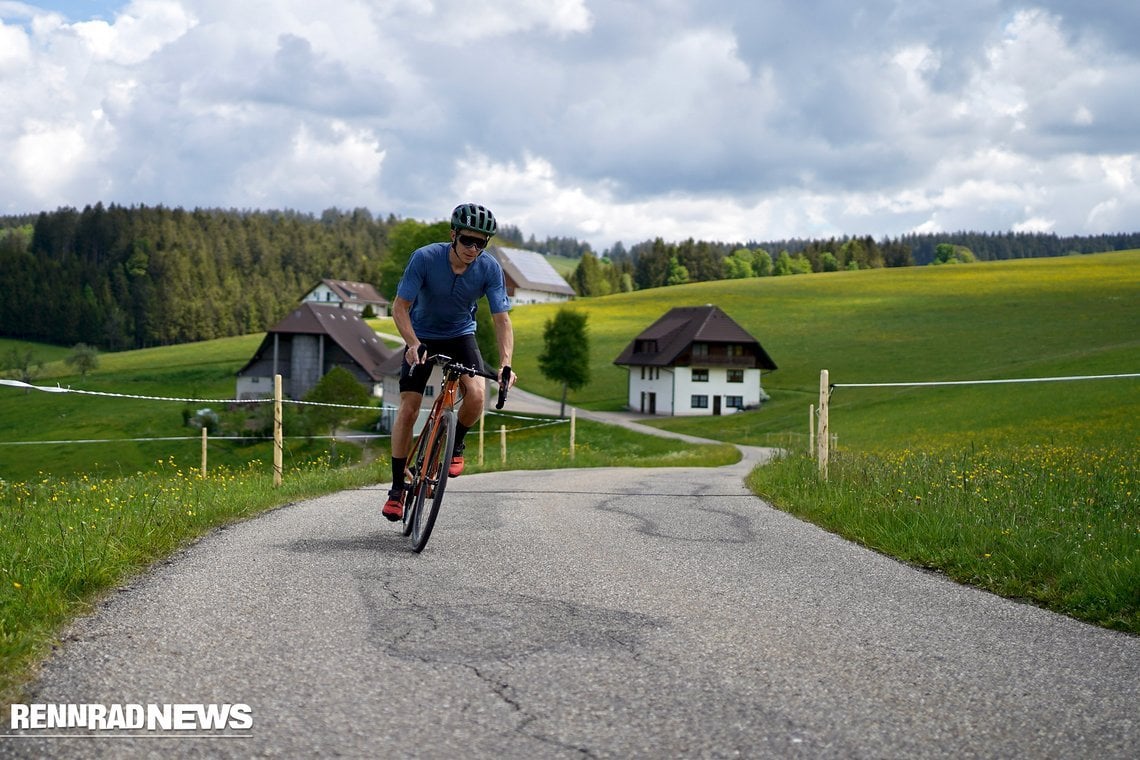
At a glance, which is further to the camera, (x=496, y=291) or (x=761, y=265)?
(x=761, y=265)

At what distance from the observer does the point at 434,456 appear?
773 centimetres

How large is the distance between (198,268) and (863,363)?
10993 cm

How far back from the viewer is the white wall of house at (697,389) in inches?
3086

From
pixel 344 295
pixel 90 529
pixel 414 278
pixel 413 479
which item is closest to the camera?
pixel 90 529

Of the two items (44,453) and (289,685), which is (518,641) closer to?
(289,685)

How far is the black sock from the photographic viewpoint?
8.02 m

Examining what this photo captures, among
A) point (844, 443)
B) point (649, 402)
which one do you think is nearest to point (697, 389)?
point (649, 402)

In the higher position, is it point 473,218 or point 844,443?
point 473,218

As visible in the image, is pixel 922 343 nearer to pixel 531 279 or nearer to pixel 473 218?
pixel 473 218

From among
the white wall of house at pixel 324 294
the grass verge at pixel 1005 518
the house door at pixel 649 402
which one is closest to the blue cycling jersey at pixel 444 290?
the grass verge at pixel 1005 518

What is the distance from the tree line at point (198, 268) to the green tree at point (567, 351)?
3580 cm

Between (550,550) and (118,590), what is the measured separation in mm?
2888

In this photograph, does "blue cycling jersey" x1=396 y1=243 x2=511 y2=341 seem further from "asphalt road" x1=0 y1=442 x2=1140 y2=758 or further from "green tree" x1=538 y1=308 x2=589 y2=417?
"green tree" x1=538 y1=308 x2=589 y2=417

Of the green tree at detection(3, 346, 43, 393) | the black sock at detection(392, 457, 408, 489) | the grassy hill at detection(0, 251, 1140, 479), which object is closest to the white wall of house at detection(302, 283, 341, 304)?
the grassy hill at detection(0, 251, 1140, 479)
